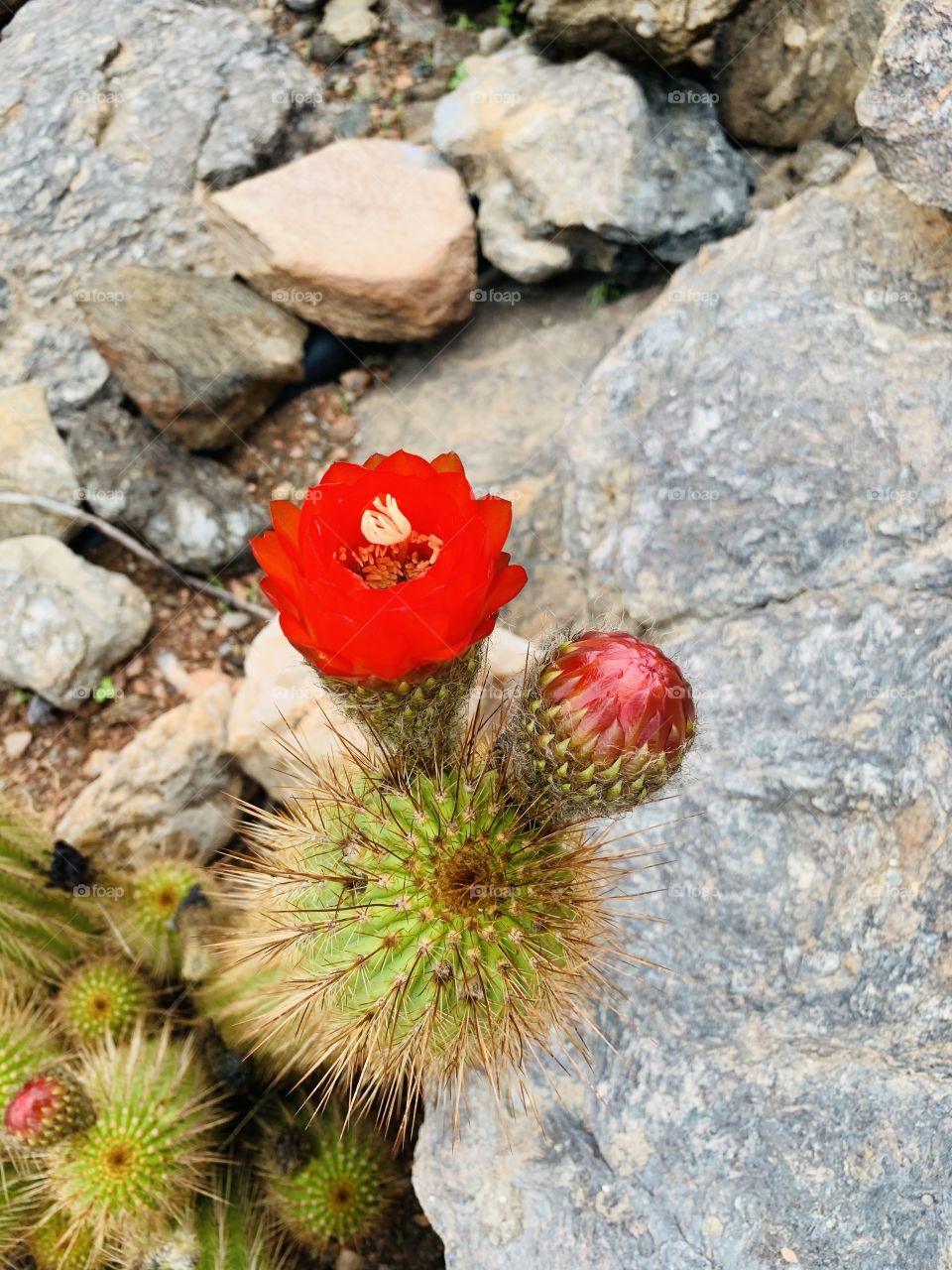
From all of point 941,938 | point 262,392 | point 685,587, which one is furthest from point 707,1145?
point 262,392

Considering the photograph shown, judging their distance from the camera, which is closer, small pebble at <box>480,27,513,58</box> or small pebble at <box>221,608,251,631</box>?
small pebble at <box>221,608,251,631</box>

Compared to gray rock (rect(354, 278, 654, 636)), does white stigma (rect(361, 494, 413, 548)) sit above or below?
above

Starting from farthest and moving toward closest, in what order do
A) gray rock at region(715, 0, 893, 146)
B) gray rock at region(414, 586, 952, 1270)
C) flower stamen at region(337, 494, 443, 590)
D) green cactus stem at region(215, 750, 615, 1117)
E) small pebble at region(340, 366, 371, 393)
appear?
small pebble at region(340, 366, 371, 393)
gray rock at region(715, 0, 893, 146)
gray rock at region(414, 586, 952, 1270)
green cactus stem at region(215, 750, 615, 1117)
flower stamen at region(337, 494, 443, 590)

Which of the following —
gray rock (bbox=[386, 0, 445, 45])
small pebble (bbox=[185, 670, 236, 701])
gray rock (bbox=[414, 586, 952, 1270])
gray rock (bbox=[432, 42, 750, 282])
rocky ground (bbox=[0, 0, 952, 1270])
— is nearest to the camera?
A: gray rock (bbox=[414, 586, 952, 1270])

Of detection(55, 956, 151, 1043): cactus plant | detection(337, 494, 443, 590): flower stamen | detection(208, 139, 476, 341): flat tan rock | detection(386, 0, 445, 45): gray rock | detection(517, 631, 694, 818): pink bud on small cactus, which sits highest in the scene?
detection(337, 494, 443, 590): flower stamen

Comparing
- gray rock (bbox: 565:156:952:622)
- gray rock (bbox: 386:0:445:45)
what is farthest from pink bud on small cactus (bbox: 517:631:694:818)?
gray rock (bbox: 386:0:445:45)

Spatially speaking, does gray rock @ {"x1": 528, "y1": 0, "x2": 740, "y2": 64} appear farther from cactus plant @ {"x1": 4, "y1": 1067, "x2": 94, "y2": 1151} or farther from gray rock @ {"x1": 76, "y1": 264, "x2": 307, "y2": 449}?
cactus plant @ {"x1": 4, "y1": 1067, "x2": 94, "y2": 1151}

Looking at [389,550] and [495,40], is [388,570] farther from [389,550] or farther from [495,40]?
[495,40]


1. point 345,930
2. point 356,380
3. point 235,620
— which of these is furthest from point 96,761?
point 345,930
